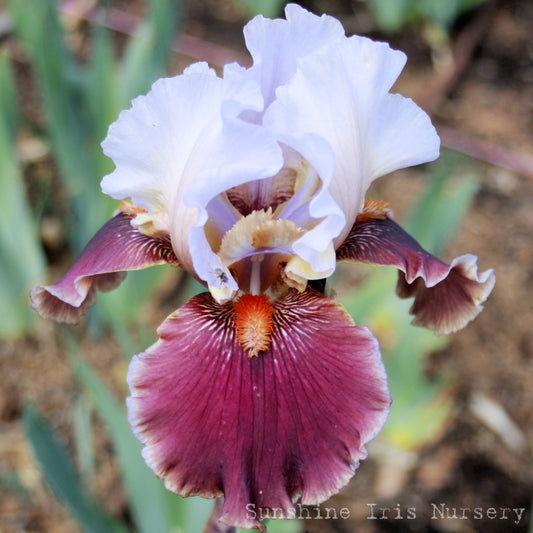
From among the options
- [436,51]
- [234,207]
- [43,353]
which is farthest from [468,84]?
[234,207]

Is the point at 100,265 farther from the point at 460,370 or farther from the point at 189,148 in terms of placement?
the point at 460,370

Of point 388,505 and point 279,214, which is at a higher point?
point 279,214

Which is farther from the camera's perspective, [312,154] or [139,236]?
[139,236]

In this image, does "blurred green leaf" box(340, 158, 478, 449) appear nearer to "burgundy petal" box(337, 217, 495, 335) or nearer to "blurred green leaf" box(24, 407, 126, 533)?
"burgundy petal" box(337, 217, 495, 335)

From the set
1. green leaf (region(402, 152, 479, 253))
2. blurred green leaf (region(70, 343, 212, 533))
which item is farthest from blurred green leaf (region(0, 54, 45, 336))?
green leaf (region(402, 152, 479, 253))

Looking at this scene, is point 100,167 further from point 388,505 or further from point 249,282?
point 388,505

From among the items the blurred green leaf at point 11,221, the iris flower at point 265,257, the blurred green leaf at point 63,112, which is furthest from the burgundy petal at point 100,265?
the blurred green leaf at point 11,221
